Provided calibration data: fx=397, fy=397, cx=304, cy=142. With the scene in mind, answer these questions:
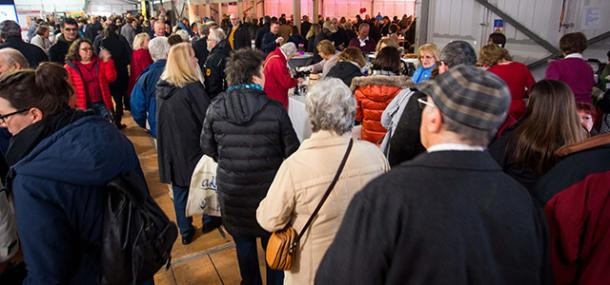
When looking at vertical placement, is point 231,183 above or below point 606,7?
below

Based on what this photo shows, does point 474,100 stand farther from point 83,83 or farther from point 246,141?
point 83,83

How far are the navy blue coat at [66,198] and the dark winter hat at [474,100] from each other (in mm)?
1245

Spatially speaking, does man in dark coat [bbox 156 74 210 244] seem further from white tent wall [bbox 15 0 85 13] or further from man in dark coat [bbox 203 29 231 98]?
white tent wall [bbox 15 0 85 13]

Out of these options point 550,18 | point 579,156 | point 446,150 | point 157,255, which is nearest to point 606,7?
point 550,18

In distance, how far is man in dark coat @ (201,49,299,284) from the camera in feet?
7.08

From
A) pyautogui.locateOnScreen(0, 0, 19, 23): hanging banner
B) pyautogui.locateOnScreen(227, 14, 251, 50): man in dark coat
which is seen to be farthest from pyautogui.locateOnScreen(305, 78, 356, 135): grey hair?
pyautogui.locateOnScreen(0, 0, 19, 23): hanging banner

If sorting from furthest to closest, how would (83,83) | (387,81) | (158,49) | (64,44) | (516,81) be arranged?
1. (64,44)
2. (83,83)
3. (158,49)
4. (516,81)
5. (387,81)

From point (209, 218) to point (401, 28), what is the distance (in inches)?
382

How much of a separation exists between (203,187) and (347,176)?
4.88 feet

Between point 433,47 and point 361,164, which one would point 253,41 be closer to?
point 433,47

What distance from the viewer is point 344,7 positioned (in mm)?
18781

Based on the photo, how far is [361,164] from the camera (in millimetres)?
1648

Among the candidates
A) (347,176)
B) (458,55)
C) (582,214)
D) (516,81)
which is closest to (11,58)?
(347,176)

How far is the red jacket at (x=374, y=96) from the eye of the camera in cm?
331
